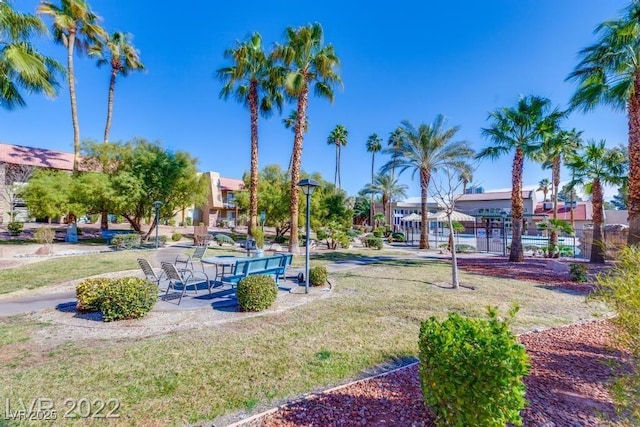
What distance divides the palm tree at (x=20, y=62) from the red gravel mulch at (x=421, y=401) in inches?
477

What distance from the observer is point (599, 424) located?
2643mm

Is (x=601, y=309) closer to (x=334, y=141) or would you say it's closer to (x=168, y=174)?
(x=168, y=174)

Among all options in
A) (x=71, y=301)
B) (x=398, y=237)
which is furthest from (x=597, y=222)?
(x=71, y=301)

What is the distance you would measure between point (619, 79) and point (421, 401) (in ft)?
48.8

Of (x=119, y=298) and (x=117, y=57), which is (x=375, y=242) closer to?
(x=119, y=298)

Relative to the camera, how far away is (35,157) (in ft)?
102

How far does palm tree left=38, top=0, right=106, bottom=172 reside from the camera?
867 inches

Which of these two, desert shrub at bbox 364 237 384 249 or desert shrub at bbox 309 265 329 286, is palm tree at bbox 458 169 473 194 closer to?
desert shrub at bbox 309 265 329 286

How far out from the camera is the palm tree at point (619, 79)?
34.7 feet

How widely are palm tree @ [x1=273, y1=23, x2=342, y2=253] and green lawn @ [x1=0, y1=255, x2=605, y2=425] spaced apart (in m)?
10.7

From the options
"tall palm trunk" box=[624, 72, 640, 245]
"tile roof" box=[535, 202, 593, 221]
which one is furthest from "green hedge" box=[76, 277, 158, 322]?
"tile roof" box=[535, 202, 593, 221]

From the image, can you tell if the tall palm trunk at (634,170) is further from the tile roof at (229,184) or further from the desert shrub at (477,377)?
the tile roof at (229,184)

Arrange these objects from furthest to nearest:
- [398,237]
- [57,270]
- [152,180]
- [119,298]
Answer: [398,237] → [152,180] → [57,270] → [119,298]

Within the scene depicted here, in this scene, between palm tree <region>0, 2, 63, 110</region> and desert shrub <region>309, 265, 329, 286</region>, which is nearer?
desert shrub <region>309, 265, 329, 286</region>
